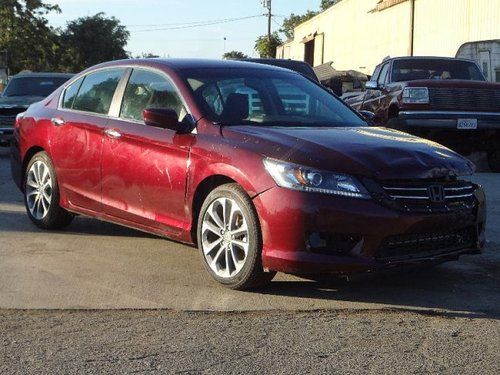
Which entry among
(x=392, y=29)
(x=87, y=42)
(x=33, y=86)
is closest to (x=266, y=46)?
(x=87, y=42)

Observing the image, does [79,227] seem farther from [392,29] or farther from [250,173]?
[392,29]

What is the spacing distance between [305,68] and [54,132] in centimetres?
758

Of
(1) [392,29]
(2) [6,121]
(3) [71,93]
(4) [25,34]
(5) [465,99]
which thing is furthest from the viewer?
(4) [25,34]

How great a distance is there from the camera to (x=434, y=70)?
13.4 m

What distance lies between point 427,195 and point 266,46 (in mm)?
72306

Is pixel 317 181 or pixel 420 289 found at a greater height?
pixel 317 181

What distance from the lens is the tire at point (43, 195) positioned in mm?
7340

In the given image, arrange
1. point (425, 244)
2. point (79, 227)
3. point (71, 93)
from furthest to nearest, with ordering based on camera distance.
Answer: point (79, 227), point (71, 93), point (425, 244)

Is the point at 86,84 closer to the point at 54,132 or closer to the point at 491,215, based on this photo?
the point at 54,132

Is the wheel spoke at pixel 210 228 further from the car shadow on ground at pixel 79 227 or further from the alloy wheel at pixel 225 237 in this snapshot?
the car shadow on ground at pixel 79 227

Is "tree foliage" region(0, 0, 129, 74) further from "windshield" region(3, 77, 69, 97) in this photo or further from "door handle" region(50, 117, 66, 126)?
"door handle" region(50, 117, 66, 126)

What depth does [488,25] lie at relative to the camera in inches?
1031

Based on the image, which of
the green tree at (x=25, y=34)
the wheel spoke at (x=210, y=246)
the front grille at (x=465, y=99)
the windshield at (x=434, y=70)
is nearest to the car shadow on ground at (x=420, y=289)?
the wheel spoke at (x=210, y=246)

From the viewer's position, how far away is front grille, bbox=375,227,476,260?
16.9ft
